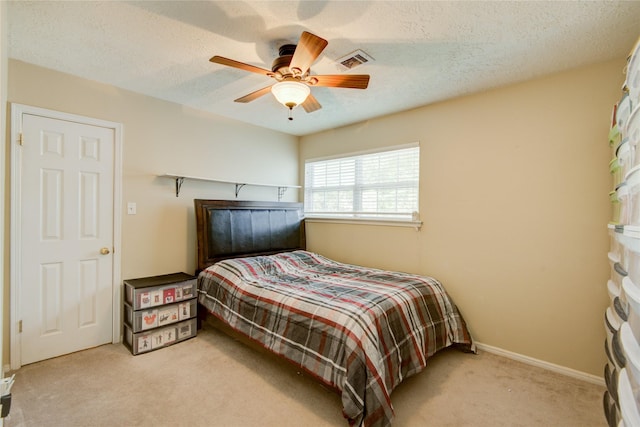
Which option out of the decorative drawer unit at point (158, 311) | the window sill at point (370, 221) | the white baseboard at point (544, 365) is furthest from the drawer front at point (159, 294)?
the white baseboard at point (544, 365)

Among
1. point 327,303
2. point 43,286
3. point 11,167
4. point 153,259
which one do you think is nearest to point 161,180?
point 153,259

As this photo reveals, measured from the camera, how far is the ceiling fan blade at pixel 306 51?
5.40ft

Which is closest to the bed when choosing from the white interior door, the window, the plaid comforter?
the plaid comforter

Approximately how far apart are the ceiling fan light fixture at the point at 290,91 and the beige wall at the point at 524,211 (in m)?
1.70

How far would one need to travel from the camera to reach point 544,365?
256 centimetres

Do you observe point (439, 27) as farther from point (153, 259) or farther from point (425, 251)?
point (153, 259)

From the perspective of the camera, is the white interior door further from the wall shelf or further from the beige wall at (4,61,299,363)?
the wall shelf

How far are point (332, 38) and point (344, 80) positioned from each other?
0.93 ft

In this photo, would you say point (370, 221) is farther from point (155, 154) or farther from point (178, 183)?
point (155, 154)

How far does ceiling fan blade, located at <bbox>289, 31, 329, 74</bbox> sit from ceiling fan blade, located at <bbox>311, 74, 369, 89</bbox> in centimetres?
14

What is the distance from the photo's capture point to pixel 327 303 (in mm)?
2252

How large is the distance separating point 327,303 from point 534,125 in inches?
90.7

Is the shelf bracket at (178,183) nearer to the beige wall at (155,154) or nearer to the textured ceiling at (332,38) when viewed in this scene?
the beige wall at (155,154)

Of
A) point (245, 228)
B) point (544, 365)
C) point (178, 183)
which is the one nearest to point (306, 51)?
point (178, 183)
